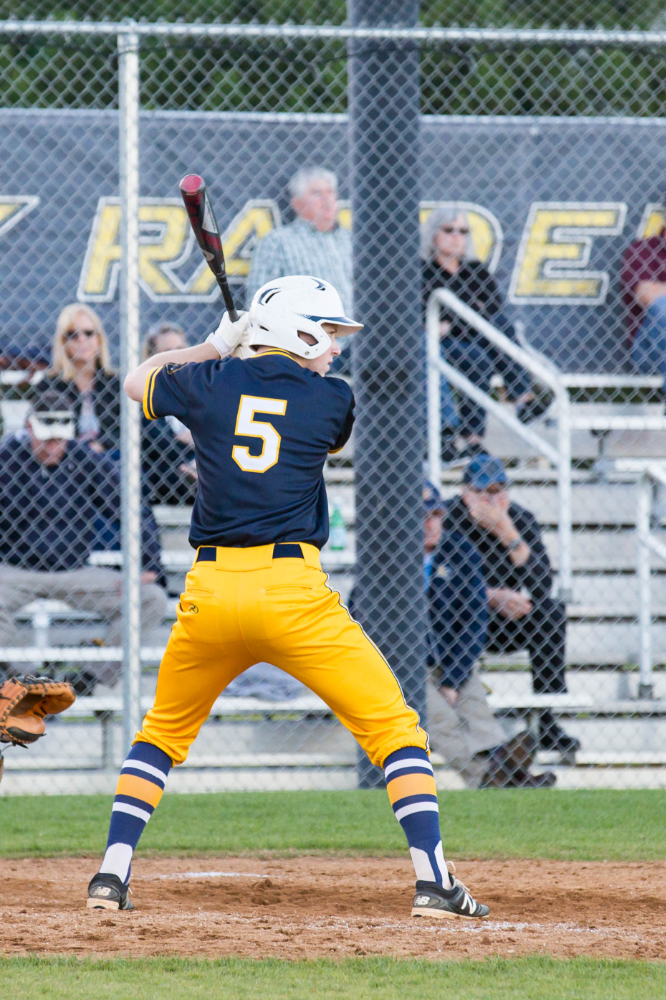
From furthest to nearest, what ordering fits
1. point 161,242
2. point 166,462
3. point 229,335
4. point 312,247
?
point 161,242 → point 312,247 → point 166,462 → point 229,335

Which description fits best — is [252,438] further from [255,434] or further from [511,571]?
[511,571]

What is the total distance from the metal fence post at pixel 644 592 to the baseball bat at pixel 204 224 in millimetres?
3299

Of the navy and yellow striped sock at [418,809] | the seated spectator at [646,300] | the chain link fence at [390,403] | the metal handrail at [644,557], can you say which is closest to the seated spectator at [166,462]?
the chain link fence at [390,403]

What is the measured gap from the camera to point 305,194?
22.6ft

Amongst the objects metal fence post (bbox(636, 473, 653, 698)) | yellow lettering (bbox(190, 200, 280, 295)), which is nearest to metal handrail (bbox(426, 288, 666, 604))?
metal fence post (bbox(636, 473, 653, 698))

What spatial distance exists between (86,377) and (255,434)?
353cm

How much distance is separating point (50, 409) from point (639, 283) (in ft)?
12.2

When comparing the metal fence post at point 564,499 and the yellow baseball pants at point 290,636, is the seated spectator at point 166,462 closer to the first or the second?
the metal fence post at point 564,499

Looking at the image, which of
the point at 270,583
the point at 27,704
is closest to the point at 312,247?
the point at 27,704

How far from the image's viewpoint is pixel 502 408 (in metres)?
6.89

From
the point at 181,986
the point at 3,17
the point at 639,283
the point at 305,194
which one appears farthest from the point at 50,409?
the point at 3,17

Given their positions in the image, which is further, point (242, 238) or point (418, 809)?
point (242, 238)

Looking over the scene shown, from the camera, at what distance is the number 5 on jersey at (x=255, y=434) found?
10.9 ft

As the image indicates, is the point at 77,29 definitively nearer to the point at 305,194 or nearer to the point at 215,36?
the point at 215,36
